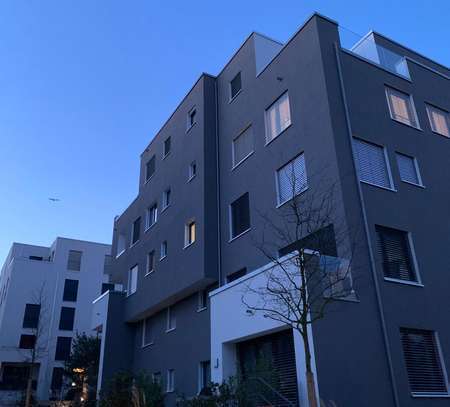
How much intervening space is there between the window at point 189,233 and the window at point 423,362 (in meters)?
10.00

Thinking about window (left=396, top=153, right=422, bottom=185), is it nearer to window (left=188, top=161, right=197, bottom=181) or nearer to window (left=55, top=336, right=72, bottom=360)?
window (left=188, top=161, right=197, bottom=181)

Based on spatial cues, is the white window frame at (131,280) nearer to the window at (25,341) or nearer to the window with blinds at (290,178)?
the window with blinds at (290,178)

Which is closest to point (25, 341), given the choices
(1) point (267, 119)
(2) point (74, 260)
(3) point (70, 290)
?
(3) point (70, 290)

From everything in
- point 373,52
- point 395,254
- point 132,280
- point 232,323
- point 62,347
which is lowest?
point 232,323

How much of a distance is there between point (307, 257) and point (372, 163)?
586 cm

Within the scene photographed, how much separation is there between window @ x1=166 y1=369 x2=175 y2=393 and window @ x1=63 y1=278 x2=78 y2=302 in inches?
1310

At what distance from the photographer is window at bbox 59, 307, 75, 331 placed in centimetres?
4859

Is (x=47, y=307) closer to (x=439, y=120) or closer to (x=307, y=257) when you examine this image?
(x=439, y=120)

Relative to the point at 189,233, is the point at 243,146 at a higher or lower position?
higher

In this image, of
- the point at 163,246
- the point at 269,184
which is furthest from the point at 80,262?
the point at 269,184

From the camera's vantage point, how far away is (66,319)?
161 ft

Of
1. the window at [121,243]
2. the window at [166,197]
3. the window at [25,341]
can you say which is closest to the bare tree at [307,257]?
the window at [166,197]

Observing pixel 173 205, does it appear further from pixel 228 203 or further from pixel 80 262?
pixel 80 262

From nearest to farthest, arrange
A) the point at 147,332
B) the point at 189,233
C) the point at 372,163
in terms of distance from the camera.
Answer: the point at 372,163
the point at 189,233
the point at 147,332
